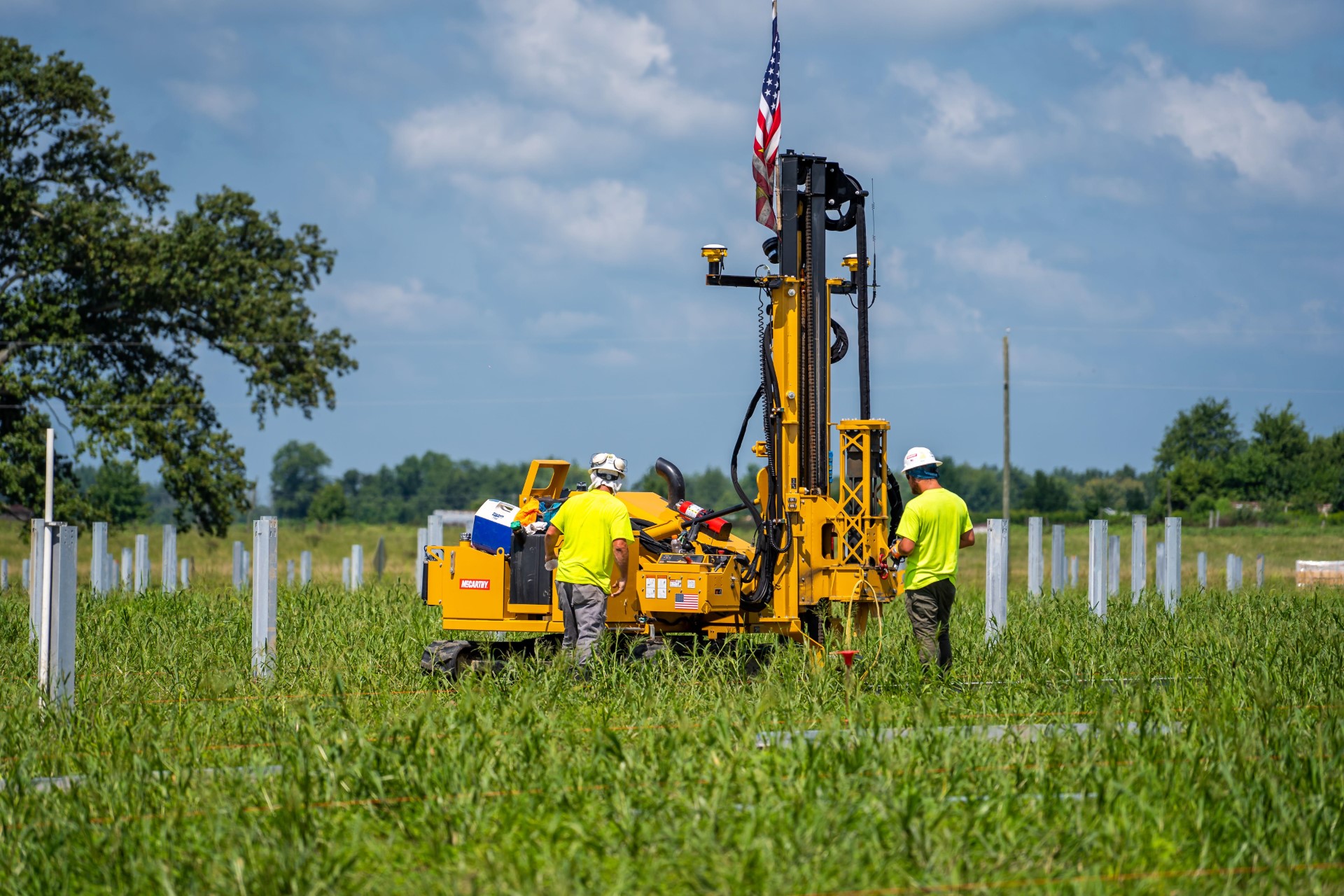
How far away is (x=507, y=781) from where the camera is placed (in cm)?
669

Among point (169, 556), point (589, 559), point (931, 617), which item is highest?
Result: point (589, 559)

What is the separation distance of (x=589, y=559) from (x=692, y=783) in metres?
4.43

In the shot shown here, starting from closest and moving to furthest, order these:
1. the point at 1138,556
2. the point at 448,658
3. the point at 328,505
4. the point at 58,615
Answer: the point at 58,615
the point at 448,658
the point at 1138,556
the point at 328,505

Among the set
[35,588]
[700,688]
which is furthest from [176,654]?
[700,688]

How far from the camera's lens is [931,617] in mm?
10789

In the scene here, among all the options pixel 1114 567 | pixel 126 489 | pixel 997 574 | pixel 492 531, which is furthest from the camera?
pixel 126 489

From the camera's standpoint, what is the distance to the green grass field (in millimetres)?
5555

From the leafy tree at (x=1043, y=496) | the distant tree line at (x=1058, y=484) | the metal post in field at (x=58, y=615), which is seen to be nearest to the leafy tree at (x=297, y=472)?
the distant tree line at (x=1058, y=484)

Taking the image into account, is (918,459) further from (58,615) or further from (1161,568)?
(1161,568)

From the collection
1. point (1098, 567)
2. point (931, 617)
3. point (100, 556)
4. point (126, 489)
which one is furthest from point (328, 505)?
point (931, 617)

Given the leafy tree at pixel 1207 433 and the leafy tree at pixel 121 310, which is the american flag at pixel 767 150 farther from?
the leafy tree at pixel 1207 433

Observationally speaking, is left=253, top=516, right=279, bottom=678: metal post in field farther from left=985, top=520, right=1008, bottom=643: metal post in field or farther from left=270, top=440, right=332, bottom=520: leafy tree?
left=270, top=440, right=332, bottom=520: leafy tree

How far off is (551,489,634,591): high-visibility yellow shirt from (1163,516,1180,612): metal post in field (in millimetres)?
9895

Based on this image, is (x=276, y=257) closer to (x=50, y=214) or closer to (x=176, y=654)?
(x=50, y=214)
